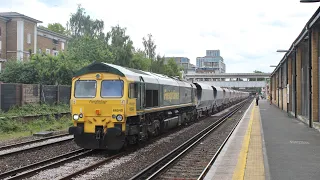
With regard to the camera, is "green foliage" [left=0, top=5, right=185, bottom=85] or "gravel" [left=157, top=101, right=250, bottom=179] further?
"green foliage" [left=0, top=5, right=185, bottom=85]

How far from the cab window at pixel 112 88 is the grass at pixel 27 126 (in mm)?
6908

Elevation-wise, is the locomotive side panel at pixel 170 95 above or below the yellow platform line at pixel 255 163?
above

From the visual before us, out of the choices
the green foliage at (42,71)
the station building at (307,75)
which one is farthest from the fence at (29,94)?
the station building at (307,75)

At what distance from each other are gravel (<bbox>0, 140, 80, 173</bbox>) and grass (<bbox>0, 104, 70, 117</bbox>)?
7795mm

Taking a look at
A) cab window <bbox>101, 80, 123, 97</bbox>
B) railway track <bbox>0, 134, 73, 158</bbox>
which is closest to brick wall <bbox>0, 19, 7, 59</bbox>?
railway track <bbox>0, 134, 73, 158</bbox>

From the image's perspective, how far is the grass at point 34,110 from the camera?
20914 millimetres

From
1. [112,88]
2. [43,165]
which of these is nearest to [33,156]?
[43,165]

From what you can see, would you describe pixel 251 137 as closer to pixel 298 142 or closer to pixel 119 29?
pixel 298 142

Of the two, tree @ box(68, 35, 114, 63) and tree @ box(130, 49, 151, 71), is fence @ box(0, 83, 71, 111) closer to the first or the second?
tree @ box(68, 35, 114, 63)

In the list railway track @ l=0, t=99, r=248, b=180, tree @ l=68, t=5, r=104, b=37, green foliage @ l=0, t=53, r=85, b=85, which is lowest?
railway track @ l=0, t=99, r=248, b=180

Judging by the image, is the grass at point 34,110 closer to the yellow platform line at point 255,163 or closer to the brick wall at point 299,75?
the yellow platform line at point 255,163

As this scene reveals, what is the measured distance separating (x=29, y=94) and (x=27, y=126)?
188 inches

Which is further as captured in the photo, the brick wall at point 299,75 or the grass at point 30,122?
the brick wall at point 299,75

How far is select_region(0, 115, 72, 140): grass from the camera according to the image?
57.0 feet
